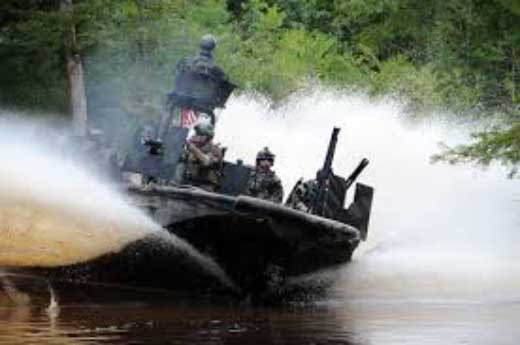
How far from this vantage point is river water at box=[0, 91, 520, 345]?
47.3 feet

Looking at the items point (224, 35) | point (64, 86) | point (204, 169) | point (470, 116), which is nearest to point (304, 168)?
point (204, 169)

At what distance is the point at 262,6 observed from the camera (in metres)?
49.8

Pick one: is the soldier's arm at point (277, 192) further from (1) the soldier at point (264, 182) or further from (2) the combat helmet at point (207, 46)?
(2) the combat helmet at point (207, 46)

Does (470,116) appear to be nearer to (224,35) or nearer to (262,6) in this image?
(224,35)

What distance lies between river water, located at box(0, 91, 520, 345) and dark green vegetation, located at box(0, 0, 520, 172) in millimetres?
1529

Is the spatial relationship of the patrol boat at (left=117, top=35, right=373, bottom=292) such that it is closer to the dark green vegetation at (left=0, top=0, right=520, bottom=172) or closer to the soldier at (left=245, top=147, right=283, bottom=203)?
the soldier at (left=245, top=147, right=283, bottom=203)

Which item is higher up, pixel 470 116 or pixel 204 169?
pixel 470 116

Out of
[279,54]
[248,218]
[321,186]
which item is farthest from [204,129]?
[279,54]

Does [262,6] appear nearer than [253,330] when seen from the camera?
No

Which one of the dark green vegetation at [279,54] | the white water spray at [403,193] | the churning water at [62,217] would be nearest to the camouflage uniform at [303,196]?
the churning water at [62,217]

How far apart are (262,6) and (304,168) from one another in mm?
27252

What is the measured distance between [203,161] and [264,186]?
87 cm

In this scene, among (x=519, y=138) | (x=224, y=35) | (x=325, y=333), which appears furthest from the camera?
(x=224, y=35)

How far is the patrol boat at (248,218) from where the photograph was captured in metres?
16.7
